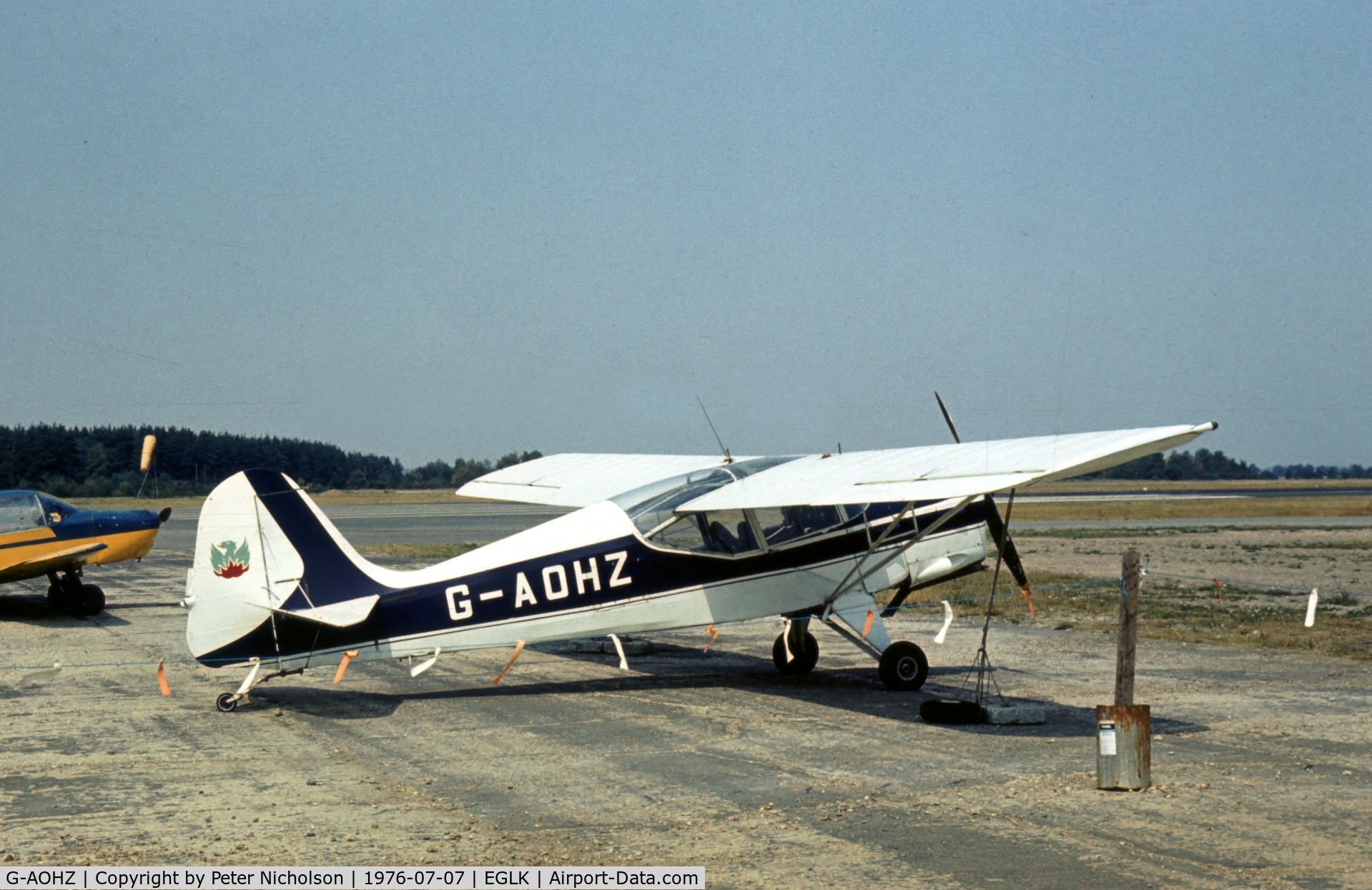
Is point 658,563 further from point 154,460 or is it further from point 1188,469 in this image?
point 1188,469

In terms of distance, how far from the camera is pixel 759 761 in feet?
29.7

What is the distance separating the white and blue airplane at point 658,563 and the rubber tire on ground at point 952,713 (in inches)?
60.5

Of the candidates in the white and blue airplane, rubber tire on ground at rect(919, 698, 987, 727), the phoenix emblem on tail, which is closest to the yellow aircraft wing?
the white and blue airplane

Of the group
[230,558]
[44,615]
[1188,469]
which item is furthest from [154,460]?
[1188,469]

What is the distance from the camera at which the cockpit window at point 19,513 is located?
19672 mm

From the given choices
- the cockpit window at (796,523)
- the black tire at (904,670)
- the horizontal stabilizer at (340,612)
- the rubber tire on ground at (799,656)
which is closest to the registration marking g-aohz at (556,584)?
the horizontal stabilizer at (340,612)

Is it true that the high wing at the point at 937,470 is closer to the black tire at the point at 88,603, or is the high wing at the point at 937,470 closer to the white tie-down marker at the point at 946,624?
the white tie-down marker at the point at 946,624

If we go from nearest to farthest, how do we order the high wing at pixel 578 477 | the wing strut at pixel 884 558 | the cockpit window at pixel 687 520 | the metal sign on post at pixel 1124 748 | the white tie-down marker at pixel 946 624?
1. the metal sign on post at pixel 1124 748
2. the wing strut at pixel 884 558
3. the white tie-down marker at pixel 946 624
4. the cockpit window at pixel 687 520
5. the high wing at pixel 578 477

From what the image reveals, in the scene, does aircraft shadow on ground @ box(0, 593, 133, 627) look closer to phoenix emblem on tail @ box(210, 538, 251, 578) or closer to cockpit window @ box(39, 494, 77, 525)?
cockpit window @ box(39, 494, 77, 525)

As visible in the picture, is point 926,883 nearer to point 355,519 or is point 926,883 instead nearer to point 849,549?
point 849,549

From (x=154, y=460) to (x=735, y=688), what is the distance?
29.1m

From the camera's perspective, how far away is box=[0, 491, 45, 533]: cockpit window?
64.5ft

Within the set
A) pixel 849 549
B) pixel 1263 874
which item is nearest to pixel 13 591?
pixel 849 549

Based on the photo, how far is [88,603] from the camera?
20188mm
